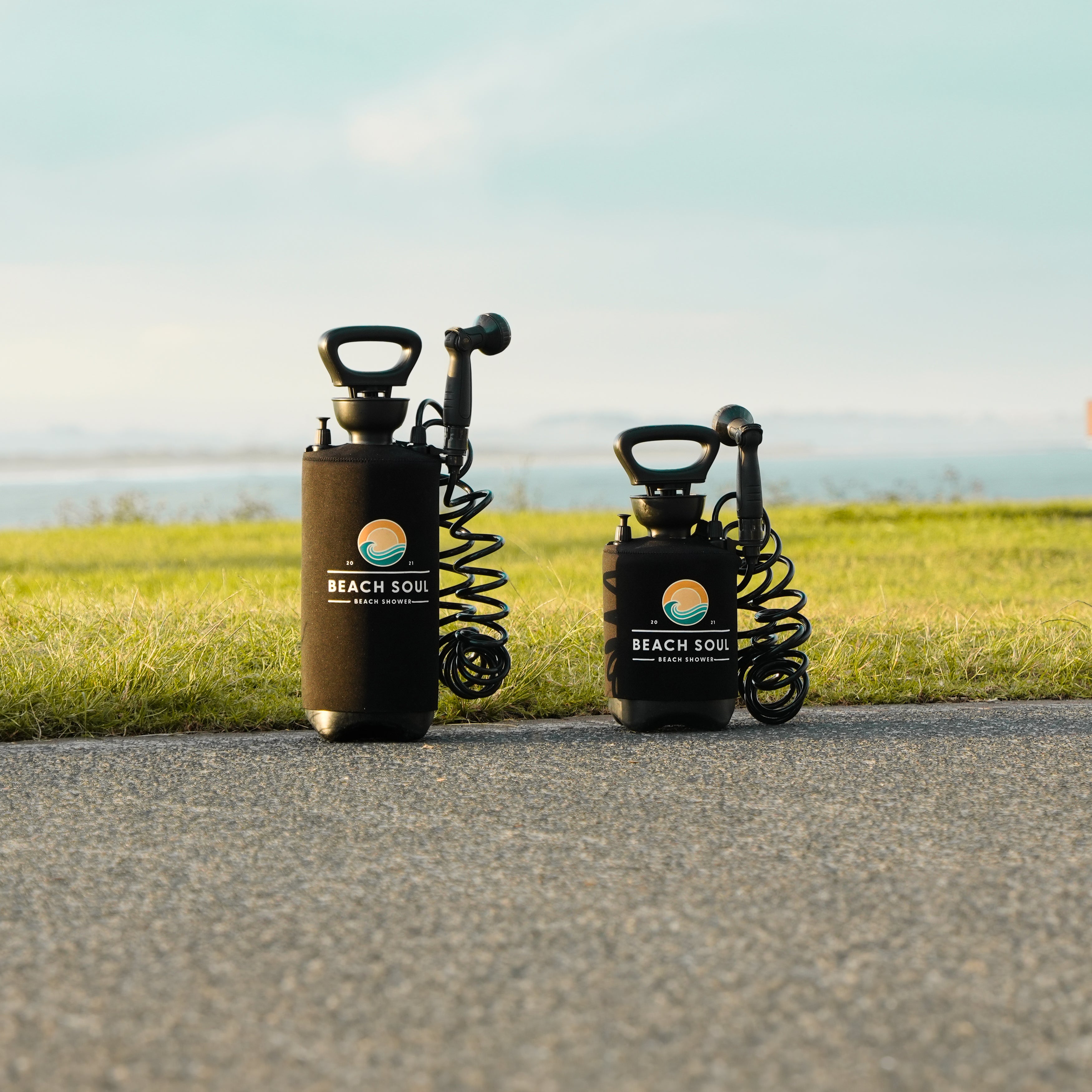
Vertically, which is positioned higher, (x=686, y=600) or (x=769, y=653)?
(x=686, y=600)

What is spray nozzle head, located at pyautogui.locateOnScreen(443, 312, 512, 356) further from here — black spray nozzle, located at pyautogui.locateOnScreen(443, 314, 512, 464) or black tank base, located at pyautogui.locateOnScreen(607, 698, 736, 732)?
black tank base, located at pyautogui.locateOnScreen(607, 698, 736, 732)

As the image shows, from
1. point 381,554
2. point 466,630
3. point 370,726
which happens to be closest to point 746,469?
point 466,630

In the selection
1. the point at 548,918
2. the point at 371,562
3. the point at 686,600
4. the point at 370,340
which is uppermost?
the point at 370,340

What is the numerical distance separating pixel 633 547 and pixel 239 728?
152 centimetres

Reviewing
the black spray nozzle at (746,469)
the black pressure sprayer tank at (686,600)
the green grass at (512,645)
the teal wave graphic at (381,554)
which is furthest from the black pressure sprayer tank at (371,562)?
the black spray nozzle at (746,469)

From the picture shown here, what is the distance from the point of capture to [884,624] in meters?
5.93

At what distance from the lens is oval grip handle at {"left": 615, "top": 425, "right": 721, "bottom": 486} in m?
4.34

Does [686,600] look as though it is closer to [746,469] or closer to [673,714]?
[673,714]

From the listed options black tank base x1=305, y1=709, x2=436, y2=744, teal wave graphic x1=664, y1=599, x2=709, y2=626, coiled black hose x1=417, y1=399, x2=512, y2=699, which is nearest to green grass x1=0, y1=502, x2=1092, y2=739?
coiled black hose x1=417, y1=399, x2=512, y2=699

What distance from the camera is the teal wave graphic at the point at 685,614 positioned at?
4.28 metres

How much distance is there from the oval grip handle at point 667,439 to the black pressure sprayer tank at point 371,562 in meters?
0.64

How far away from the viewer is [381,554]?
414cm

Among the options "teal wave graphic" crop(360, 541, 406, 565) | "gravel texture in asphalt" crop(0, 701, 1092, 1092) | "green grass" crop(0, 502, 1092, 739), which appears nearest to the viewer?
"gravel texture in asphalt" crop(0, 701, 1092, 1092)

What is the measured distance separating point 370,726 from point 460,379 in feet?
3.96
